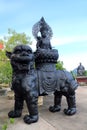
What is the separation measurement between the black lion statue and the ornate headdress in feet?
1.81

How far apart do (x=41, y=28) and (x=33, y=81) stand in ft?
4.11

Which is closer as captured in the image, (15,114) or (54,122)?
(54,122)

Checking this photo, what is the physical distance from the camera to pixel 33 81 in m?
5.00

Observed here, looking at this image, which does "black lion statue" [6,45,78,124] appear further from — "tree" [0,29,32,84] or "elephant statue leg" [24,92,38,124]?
"tree" [0,29,32,84]

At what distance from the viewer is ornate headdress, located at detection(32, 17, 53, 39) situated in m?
5.64

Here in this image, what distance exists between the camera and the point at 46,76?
5.18 m

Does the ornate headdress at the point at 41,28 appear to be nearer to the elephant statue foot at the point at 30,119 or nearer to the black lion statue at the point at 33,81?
the black lion statue at the point at 33,81

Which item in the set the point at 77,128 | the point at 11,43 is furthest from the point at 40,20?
the point at 11,43

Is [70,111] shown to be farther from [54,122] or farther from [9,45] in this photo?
[9,45]

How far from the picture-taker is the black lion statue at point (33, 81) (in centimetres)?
485

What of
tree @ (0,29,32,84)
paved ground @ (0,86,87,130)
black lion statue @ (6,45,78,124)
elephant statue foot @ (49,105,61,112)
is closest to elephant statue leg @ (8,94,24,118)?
black lion statue @ (6,45,78,124)

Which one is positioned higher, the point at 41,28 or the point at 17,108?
the point at 41,28

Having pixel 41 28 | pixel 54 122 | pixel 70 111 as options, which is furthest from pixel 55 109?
pixel 41 28

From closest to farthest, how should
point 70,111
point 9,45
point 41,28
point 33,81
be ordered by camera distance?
point 33,81 < point 70,111 < point 41,28 < point 9,45
